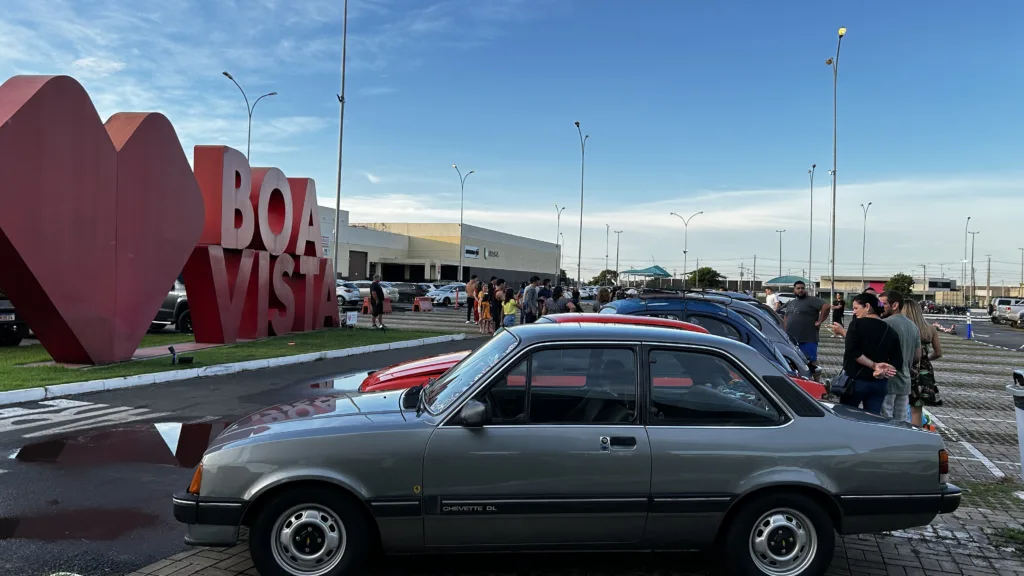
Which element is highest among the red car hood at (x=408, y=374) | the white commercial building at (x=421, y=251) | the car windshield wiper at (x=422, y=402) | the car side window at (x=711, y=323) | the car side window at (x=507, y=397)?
the white commercial building at (x=421, y=251)

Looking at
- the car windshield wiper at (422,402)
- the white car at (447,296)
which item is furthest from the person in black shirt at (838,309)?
the white car at (447,296)

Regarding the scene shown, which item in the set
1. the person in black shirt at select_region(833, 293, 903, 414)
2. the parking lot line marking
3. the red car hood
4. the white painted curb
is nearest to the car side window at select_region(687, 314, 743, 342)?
the person in black shirt at select_region(833, 293, 903, 414)

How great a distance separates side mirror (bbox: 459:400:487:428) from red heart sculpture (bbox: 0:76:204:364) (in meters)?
9.38

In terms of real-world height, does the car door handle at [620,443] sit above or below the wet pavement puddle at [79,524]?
above

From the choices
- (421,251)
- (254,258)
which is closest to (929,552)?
(254,258)

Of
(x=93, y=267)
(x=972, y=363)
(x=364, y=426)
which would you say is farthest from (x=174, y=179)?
(x=972, y=363)

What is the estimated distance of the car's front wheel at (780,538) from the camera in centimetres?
404

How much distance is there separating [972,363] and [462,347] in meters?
12.9

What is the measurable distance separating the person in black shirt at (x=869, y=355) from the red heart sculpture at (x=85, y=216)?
10904 mm

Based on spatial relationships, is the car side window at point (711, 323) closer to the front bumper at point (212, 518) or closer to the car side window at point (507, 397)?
the car side window at point (507, 397)

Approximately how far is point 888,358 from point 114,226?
39.2 feet

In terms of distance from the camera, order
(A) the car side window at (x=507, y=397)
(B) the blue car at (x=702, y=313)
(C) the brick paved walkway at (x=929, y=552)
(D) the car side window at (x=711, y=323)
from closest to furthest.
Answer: (A) the car side window at (x=507, y=397) → (C) the brick paved walkway at (x=929, y=552) → (B) the blue car at (x=702, y=313) → (D) the car side window at (x=711, y=323)

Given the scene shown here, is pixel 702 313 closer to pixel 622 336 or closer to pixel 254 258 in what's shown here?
pixel 622 336

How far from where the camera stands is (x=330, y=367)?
13.9 m
